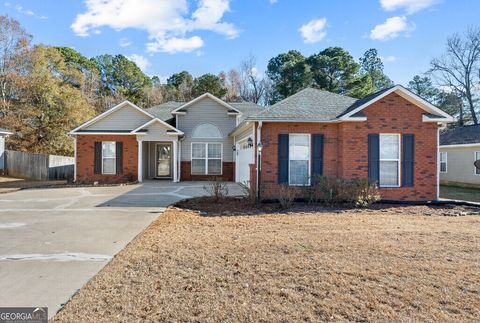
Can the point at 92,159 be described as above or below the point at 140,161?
above

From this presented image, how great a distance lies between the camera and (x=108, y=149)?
18.8 m

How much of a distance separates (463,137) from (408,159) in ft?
41.5

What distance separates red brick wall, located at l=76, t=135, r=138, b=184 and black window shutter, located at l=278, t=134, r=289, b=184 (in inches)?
413

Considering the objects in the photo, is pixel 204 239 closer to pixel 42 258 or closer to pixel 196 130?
pixel 42 258

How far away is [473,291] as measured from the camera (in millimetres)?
3811

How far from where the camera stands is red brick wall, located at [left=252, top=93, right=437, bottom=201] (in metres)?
11.4

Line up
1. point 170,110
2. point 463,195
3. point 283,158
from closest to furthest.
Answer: point 283,158 < point 463,195 < point 170,110

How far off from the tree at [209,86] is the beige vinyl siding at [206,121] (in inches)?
737

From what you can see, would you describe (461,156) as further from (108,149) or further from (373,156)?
(108,149)

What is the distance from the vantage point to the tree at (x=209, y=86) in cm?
3828

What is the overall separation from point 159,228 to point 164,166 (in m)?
14.9

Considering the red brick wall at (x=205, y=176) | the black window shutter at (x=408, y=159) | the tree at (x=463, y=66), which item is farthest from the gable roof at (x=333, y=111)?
the tree at (x=463, y=66)

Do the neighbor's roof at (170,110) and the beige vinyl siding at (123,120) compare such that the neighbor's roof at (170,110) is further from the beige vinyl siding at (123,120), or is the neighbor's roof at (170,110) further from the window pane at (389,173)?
the window pane at (389,173)

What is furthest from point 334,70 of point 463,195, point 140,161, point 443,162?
point 140,161
